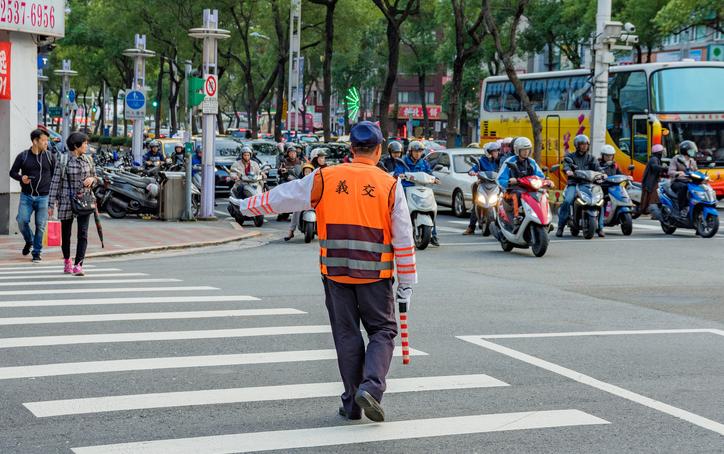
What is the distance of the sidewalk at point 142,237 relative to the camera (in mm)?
17000

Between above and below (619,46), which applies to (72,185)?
below

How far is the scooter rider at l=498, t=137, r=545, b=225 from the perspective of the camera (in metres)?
17.5

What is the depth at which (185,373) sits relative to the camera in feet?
25.3

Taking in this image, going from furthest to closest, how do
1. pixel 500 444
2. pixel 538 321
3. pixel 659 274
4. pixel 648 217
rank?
1. pixel 648 217
2. pixel 659 274
3. pixel 538 321
4. pixel 500 444

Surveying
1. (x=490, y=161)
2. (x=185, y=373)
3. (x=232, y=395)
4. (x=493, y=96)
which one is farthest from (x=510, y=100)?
(x=232, y=395)

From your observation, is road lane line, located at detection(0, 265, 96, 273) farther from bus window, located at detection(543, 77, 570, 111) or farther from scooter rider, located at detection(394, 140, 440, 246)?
bus window, located at detection(543, 77, 570, 111)

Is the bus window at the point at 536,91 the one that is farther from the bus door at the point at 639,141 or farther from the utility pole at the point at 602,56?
the utility pole at the point at 602,56

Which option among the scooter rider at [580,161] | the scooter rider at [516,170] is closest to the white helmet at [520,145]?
the scooter rider at [516,170]

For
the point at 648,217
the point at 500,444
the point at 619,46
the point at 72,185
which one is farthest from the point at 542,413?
the point at 619,46

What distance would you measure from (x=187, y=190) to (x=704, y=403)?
701 inches

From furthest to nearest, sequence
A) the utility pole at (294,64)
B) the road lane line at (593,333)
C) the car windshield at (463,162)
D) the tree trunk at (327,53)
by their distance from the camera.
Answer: the tree trunk at (327,53) < the utility pole at (294,64) < the car windshield at (463,162) < the road lane line at (593,333)

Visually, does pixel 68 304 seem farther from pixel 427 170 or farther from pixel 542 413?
pixel 427 170

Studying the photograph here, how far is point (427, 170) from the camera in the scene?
775 inches

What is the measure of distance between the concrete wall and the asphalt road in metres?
5.51
